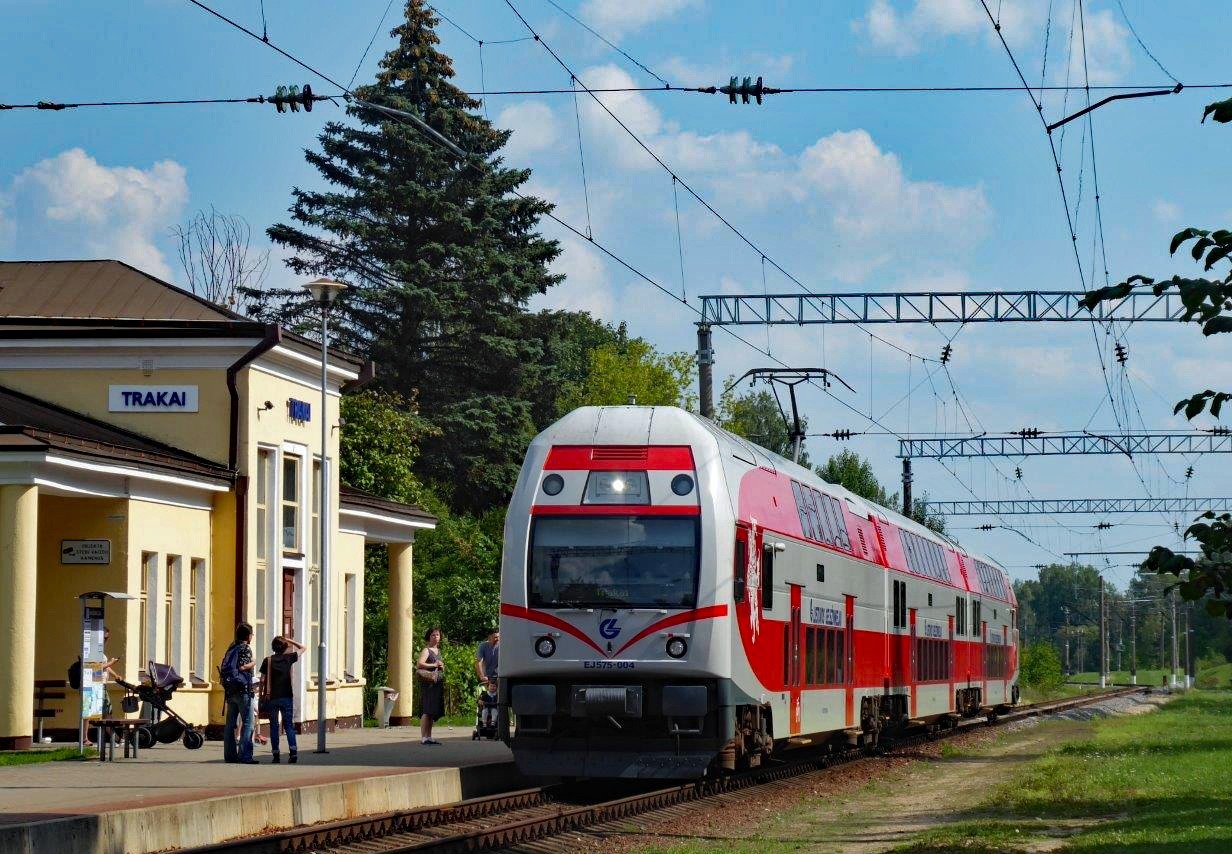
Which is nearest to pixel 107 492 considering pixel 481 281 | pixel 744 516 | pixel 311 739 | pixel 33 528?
pixel 33 528

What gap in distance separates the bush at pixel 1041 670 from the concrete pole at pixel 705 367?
54.2 metres

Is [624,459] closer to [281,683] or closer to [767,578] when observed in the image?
[767,578]

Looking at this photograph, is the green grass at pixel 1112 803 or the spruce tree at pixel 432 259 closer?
the green grass at pixel 1112 803

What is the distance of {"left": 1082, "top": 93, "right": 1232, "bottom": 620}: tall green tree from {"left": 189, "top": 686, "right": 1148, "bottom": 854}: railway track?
6.01m

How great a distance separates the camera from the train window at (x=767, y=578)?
20578 millimetres

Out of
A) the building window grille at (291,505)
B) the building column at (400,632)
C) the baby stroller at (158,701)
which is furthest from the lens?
the building column at (400,632)

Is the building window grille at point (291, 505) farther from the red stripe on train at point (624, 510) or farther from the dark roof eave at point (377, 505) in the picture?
the red stripe on train at point (624, 510)

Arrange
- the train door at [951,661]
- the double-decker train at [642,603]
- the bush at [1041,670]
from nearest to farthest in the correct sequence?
the double-decker train at [642,603], the train door at [951,661], the bush at [1041,670]

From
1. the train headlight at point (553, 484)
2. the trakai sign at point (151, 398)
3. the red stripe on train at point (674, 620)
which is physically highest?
the trakai sign at point (151, 398)

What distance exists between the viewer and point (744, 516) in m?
20.0

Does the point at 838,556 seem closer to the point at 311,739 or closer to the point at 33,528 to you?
the point at 311,739

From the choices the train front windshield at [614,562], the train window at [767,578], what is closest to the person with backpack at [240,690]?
the train front windshield at [614,562]

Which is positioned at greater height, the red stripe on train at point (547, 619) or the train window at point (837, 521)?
the train window at point (837, 521)

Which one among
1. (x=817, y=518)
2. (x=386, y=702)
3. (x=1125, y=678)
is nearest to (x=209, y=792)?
(x=817, y=518)
